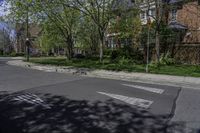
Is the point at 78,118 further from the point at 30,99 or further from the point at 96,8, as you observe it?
the point at 96,8

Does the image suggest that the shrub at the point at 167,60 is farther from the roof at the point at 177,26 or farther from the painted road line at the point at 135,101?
the painted road line at the point at 135,101

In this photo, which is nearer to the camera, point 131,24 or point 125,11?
point 125,11

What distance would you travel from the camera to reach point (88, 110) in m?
7.24

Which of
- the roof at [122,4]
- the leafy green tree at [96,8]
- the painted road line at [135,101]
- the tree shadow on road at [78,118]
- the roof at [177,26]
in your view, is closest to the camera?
the tree shadow on road at [78,118]

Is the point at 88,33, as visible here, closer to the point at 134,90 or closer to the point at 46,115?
the point at 134,90

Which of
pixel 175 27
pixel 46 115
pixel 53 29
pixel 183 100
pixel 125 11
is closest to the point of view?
pixel 46 115

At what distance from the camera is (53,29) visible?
32.8 metres

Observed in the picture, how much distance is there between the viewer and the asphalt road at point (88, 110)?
5.85 metres

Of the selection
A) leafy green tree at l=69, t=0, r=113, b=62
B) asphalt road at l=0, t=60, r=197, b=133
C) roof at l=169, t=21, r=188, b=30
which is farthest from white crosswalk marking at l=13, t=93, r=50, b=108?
roof at l=169, t=21, r=188, b=30

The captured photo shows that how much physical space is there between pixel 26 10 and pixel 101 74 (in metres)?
9.71

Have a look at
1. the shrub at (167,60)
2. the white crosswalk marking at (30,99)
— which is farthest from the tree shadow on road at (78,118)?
the shrub at (167,60)

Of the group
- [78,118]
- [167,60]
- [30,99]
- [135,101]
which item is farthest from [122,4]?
[78,118]

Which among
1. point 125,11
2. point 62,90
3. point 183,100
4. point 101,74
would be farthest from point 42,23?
point 183,100

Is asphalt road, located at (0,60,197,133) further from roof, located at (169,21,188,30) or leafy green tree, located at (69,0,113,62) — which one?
roof, located at (169,21,188,30)
